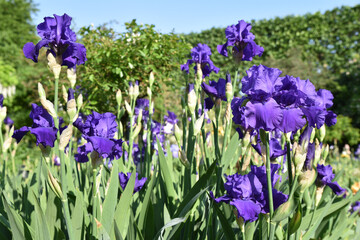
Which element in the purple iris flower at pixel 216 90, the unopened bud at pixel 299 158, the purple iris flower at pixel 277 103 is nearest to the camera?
the purple iris flower at pixel 277 103

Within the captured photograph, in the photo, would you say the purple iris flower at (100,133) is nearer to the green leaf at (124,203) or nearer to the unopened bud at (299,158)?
the green leaf at (124,203)

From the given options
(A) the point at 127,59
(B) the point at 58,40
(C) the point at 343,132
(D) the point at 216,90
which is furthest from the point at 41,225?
(C) the point at 343,132

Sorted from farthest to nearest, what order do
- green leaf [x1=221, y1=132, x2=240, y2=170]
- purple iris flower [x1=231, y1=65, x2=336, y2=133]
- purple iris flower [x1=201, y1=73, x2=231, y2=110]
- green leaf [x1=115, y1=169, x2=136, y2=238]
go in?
purple iris flower [x1=201, y1=73, x2=231, y2=110], green leaf [x1=221, y1=132, x2=240, y2=170], green leaf [x1=115, y1=169, x2=136, y2=238], purple iris flower [x1=231, y1=65, x2=336, y2=133]

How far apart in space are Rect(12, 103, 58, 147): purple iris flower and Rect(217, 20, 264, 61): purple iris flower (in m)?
1.00

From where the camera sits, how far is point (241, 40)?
1736 millimetres

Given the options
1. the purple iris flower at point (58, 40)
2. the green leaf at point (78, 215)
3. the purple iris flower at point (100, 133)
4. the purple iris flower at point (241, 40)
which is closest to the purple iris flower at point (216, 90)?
the purple iris flower at point (241, 40)

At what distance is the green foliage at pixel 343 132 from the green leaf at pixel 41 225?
26.1 ft

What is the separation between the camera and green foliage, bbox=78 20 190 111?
12.3ft

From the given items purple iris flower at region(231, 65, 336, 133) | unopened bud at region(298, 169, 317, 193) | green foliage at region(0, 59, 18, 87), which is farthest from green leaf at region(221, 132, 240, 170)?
green foliage at region(0, 59, 18, 87)

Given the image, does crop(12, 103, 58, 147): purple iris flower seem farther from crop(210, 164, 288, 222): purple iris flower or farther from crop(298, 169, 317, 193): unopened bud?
crop(298, 169, 317, 193): unopened bud

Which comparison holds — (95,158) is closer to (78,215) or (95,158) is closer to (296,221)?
(78,215)

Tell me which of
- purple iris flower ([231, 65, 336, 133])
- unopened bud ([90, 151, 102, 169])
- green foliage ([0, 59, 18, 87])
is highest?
green foliage ([0, 59, 18, 87])

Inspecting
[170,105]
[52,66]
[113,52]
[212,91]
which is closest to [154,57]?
[113,52]

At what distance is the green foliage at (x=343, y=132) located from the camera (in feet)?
26.5
